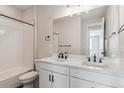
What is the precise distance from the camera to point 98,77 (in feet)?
3.48

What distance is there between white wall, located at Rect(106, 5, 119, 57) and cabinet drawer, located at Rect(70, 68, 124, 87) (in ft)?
A: 1.76

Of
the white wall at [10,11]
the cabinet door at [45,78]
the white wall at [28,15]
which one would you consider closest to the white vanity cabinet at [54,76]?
the cabinet door at [45,78]

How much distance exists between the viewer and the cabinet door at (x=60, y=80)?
1.34m

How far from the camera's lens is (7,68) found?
96.7 inches

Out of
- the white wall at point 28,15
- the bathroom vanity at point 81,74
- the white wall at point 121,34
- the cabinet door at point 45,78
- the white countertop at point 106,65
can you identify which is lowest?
the cabinet door at point 45,78

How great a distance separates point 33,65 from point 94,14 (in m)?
2.10

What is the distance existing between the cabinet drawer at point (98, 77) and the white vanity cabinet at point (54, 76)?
0.49 feet

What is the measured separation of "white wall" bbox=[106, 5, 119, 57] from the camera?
139cm

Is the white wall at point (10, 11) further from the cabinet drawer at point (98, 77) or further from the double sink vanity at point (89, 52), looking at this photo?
the cabinet drawer at point (98, 77)

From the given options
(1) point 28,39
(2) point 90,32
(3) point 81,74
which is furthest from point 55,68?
(1) point 28,39

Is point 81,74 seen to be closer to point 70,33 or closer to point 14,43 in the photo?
point 70,33

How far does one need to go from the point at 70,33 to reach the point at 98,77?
1.08m

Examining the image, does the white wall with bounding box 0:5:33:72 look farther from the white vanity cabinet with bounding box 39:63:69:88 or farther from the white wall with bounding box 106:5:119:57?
the white wall with bounding box 106:5:119:57

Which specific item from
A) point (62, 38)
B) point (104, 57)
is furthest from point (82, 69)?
point (62, 38)
